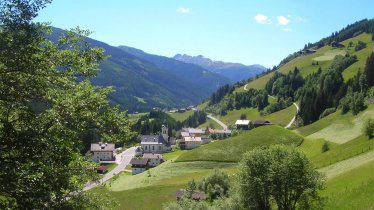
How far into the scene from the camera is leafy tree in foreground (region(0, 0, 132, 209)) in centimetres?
1597

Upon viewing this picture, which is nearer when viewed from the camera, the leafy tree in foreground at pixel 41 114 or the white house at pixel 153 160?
the leafy tree in foreground at pixel 41 114

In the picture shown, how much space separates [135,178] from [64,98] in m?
102

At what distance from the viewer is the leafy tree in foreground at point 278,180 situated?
1848 inches

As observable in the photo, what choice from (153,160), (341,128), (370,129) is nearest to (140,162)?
(153,160)

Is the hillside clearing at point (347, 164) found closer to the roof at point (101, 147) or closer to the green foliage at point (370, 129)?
the green foliage at point (370, 129)

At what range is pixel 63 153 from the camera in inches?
667

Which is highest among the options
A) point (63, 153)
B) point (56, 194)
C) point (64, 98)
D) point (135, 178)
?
point (64, 98)

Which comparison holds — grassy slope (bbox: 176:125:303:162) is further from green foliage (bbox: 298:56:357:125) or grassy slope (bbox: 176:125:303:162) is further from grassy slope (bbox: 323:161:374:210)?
grassy slope (bbox: 323:161:374:210)

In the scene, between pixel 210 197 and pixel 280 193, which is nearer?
pixel 280 193

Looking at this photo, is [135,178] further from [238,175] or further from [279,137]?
[238,175]

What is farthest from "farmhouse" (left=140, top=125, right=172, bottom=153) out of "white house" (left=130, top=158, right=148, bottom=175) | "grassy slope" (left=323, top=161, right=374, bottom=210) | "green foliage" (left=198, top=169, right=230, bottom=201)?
"grassy slope" (left=323, top=161, right=374, bottom=210)

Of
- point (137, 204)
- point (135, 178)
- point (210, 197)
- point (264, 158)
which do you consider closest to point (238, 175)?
point (264, 158)

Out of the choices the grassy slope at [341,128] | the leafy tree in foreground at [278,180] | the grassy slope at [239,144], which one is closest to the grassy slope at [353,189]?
the leafy tree in foreground at [278,180]

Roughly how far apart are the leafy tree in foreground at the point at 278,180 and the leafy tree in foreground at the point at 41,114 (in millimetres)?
31551
